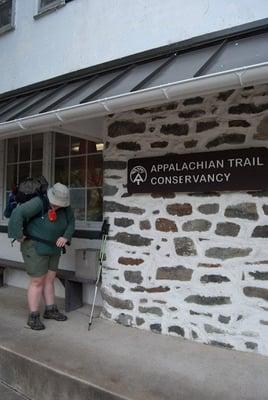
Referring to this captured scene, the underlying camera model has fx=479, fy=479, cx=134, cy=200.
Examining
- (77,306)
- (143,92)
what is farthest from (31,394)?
(143,92)

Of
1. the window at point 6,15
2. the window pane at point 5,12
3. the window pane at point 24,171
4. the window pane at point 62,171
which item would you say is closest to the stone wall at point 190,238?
the window pane at point 62,171

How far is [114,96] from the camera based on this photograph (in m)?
3.96

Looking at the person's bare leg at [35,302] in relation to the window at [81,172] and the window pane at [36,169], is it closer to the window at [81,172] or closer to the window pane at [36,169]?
the window at [81,172]

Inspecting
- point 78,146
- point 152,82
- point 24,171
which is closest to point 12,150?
point 24,171

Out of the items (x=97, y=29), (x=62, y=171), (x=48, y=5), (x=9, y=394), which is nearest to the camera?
(x=9, y=394)

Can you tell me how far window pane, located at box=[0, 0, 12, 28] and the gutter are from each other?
10.9 ft

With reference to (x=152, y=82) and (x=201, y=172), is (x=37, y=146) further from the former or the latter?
(x=152, y=82)

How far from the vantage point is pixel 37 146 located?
7453 mm

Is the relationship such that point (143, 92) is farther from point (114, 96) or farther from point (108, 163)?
point (108, 163)

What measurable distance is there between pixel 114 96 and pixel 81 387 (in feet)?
7.66

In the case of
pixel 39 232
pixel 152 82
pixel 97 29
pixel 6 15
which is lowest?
pixel 39 232

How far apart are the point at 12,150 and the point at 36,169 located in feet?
2.72

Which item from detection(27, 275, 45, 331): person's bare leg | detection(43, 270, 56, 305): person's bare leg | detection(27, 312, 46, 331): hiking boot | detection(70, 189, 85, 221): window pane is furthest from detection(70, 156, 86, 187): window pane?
detection(27, 312, 46, 331): hiking boot

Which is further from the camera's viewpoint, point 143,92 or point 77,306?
point 77,306
